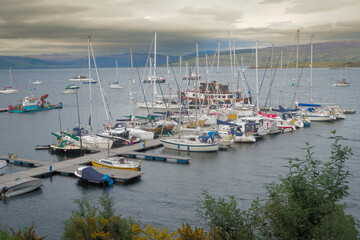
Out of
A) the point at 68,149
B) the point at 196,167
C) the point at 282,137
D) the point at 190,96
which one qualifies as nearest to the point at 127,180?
the point at 196,167

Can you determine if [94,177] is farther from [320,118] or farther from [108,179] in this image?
[320,118]

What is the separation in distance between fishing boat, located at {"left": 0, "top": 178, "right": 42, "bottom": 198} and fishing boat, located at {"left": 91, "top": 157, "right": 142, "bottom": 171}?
22.7 ft

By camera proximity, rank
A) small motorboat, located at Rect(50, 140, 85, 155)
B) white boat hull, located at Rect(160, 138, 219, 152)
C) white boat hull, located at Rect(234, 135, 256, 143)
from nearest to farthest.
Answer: small motorboat, located at Rect(50, 140, 85, 155) → white boat hull, located at Rect(160, 138, 219, 152) → white boat hull, located at Rect(234, 135, 256, 143)

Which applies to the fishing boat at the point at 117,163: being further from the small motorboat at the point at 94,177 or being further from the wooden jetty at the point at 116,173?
the small motorboat at the point at 94,177

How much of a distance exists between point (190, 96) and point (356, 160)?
2333 inches

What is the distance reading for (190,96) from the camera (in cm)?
9731

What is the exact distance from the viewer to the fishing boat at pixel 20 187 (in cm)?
3078

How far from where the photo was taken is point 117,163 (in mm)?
37750

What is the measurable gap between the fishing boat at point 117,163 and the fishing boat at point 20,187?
692 cm

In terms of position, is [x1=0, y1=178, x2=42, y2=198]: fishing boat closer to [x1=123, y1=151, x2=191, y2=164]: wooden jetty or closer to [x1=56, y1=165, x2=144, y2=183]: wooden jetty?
[x1=56, y1=165, x2=144, y2=183]: wooden jetty

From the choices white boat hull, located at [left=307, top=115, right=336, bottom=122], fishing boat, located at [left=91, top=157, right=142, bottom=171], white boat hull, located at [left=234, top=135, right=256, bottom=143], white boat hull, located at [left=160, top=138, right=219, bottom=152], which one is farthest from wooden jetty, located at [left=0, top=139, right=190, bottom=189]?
white boat hull, located at [left=307, top=115, right=336, bottom=122]

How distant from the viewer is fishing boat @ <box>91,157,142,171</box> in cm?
3712

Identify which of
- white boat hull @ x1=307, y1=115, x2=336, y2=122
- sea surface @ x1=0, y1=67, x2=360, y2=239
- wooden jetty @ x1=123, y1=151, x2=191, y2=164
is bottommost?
sea surface @ x1=0, y1=67, x2=360, y2=239

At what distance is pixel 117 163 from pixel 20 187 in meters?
9.76
